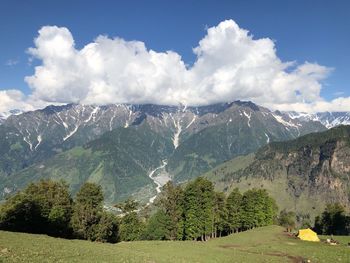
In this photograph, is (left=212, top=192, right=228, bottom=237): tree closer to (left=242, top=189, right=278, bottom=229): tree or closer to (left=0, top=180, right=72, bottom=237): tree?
(left=242, top=189, right=278, bottom=229): tree

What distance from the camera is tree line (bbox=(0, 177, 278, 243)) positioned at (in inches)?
3760

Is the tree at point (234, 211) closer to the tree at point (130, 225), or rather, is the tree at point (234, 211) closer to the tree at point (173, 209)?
the tree at point (173, 209)

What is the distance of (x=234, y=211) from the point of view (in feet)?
455

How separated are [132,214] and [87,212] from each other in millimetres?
31012

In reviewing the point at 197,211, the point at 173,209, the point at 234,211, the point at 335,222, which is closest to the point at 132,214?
the point at 173,209

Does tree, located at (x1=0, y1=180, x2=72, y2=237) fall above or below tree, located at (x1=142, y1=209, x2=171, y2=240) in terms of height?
above

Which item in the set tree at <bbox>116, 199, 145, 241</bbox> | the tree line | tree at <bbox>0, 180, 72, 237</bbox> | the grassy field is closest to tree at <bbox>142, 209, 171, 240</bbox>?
the tree line

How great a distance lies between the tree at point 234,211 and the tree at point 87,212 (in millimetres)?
48400

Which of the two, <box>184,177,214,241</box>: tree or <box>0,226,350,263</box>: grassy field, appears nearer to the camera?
<box>0,226,350,263</box>: grassy field

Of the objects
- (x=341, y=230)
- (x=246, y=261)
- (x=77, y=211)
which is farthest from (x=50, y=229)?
(x=341, y=230)

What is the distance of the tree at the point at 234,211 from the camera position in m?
138

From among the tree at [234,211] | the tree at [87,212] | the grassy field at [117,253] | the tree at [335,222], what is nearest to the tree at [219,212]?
the tree at [234,211]

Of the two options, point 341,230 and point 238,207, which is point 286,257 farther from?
point 341,230

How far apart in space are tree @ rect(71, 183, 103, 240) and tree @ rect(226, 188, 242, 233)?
48.4 m
